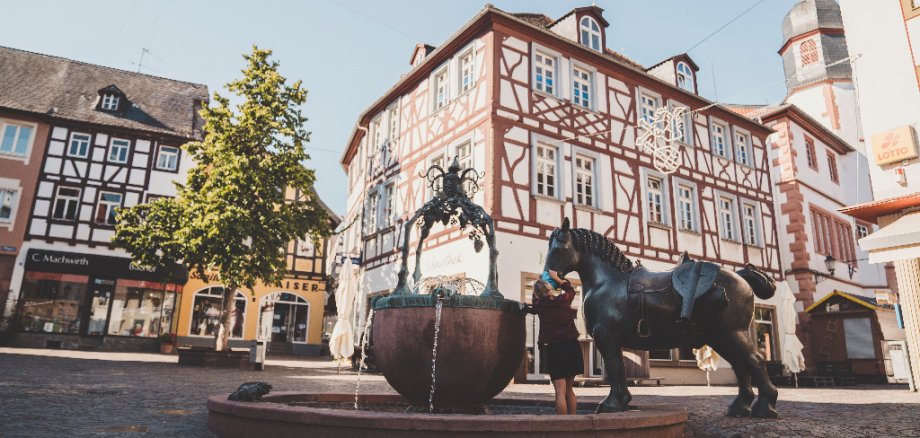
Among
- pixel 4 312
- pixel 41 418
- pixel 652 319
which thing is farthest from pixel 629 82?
pixel 4 312

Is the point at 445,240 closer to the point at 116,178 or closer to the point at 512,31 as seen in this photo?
the point at 512,31

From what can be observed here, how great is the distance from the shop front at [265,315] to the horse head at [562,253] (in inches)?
889

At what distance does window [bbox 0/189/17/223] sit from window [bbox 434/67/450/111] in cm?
1779

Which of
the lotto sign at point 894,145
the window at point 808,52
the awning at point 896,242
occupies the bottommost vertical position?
the awning at point 896,242

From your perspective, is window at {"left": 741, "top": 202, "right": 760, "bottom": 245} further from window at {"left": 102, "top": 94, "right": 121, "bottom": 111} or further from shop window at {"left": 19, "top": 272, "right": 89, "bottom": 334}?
window at {"left": 102, "top": 94, "right": 121, "bottom": 111}

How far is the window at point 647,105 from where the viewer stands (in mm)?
17906

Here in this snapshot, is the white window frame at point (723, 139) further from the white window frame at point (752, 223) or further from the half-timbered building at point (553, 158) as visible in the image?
the white window frame at point (752, 223)

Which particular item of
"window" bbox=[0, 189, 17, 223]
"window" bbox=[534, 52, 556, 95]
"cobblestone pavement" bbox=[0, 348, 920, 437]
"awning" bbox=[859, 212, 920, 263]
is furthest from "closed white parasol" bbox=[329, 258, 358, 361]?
"window" bbox=[0, 189, 17, 223]

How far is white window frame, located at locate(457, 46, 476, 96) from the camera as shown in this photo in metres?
15.9

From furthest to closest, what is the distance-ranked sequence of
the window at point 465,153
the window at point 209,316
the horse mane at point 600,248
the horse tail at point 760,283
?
the window at point 209,316
the window at point 465,153
the horse tail at point 760,283
the horse mane at point 600,248

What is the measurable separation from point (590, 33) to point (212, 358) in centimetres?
1394

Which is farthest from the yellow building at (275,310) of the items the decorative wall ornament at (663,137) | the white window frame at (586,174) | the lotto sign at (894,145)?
the lotto sign at (894,145)

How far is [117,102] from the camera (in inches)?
999

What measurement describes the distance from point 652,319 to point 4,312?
24361 millimetres
